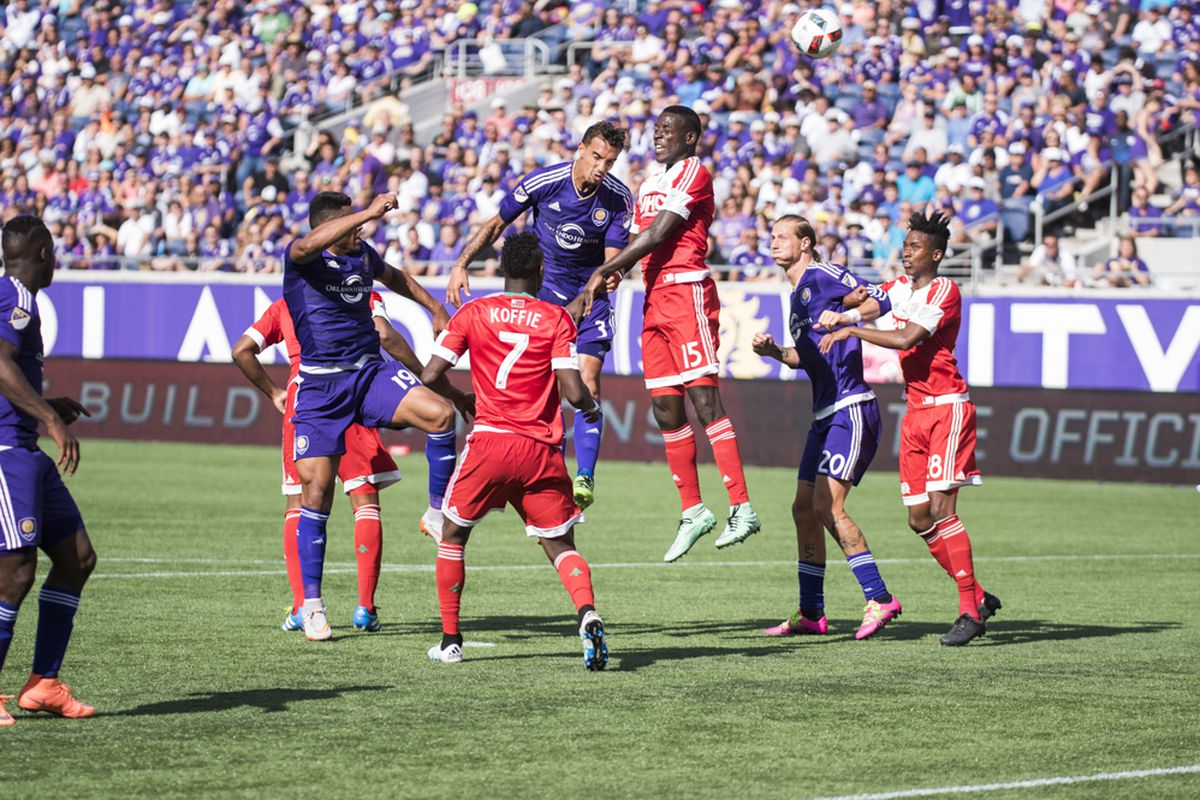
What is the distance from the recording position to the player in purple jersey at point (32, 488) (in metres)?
7.46

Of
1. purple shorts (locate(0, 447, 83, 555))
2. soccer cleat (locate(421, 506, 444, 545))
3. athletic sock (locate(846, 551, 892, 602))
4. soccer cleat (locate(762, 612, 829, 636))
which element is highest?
purple shorts (locate(0, 447, 83, 555))

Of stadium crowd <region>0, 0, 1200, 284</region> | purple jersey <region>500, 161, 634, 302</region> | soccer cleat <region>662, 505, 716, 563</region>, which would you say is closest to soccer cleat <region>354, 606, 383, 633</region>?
soccer cleat <region>662, 505, 716, 563</region>

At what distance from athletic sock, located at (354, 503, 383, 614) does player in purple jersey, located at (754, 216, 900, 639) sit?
2.42 metres

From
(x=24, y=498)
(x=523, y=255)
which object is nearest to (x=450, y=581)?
(x=523, y=255)

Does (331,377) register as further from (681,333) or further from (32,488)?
(32,488)

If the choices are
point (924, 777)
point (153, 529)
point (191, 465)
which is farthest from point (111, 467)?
point (924, 777)

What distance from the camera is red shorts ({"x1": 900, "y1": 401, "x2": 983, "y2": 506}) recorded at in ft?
35.6

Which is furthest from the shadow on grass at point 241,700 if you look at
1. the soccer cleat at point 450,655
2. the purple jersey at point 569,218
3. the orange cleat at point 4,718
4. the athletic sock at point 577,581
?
the purple jersey at point 569,218

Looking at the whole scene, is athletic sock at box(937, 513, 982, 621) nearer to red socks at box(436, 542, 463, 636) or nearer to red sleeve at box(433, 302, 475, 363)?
red socks at box(436, 542, 463, 636)

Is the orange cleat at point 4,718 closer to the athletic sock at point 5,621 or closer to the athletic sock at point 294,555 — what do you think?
the athletic sock at point 5,621

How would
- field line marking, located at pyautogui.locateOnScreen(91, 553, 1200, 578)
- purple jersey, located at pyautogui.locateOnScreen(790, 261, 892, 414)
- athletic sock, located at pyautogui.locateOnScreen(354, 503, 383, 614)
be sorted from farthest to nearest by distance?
1. field line marking, located at pyautogui.locateOnScreen(91, 553, 1200, 578)
2. purple jersey, located at pyautogui.locateOnScreen(790, 261, 892, 414)
3. athletic sock, located at pyautogui.locateOnScreen(354, 503, 383, 614)

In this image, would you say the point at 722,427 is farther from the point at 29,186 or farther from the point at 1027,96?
the point at 29,186

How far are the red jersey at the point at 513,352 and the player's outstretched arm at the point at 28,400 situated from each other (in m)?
2.54

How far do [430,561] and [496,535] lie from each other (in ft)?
7.96
